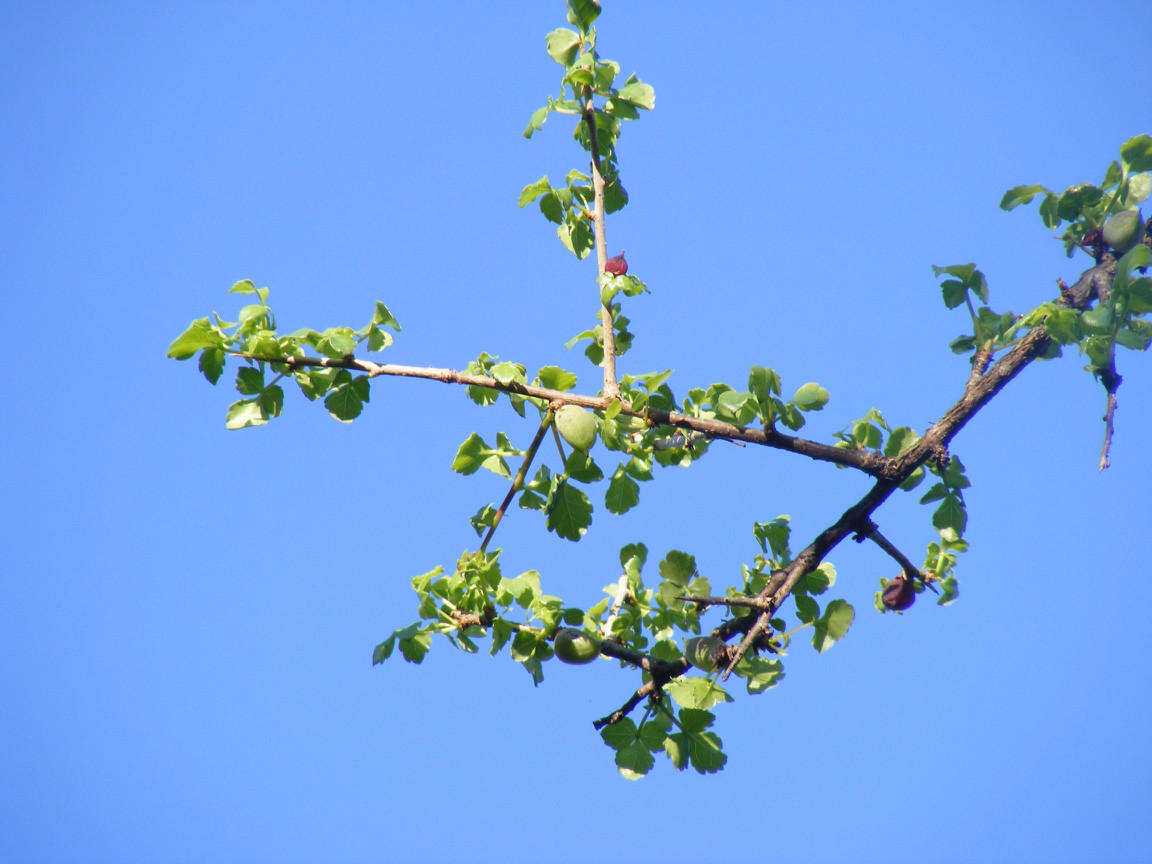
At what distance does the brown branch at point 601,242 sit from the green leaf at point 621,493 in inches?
9.3

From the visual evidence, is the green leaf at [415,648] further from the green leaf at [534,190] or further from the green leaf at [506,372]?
the green leaf at [534,190]

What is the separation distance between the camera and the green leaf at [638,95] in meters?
2.22

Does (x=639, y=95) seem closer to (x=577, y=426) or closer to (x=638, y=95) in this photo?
(x=638, y=95)

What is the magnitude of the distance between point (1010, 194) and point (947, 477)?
770 mm

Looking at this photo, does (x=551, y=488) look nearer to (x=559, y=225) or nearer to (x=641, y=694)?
(x=641, y=694)

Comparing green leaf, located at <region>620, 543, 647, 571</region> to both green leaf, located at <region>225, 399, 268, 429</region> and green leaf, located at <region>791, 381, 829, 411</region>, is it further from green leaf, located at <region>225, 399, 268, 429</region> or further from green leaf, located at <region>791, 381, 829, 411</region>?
green leaf, located at <region>225, 399, 268, 429</region>

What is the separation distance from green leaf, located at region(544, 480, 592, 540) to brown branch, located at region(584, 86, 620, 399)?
0.93 ft

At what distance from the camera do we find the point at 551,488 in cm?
215

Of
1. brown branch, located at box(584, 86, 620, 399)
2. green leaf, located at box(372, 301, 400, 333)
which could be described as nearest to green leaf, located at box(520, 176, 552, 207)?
brown branch, located at box(584, 86, 620, 399)

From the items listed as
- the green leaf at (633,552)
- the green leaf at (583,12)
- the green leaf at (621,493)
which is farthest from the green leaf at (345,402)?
the green leaf at (583,12)

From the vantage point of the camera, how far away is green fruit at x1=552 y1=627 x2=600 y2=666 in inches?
75.0

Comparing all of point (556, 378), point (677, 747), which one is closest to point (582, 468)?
point (556, 378)

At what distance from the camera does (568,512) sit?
2.16m

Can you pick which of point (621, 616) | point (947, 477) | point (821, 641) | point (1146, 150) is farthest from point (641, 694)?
point (1146, 150)
